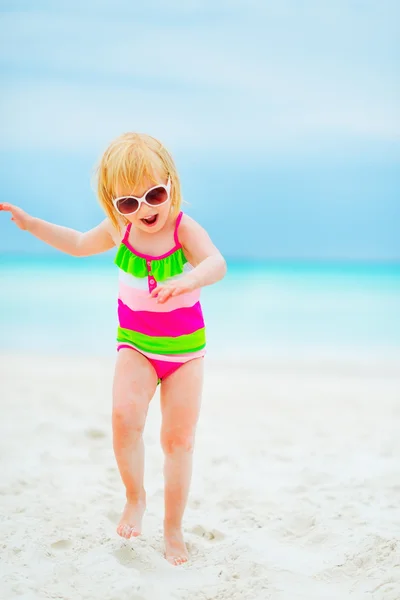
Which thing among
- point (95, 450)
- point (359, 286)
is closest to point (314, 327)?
point (359, 286)

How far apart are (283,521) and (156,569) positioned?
2.01 feet

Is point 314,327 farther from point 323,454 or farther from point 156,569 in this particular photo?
point 156,569

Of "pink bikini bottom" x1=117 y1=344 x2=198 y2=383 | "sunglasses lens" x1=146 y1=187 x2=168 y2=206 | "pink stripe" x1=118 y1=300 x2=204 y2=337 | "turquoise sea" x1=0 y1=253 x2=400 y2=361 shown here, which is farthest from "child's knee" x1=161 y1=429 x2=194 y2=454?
"turquoise sea" x1=0 y1=253 x2=400 y2=361

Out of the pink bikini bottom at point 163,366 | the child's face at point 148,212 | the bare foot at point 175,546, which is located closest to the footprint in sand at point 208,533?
the bare foot at point 175,546

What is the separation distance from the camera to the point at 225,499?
2764 mm

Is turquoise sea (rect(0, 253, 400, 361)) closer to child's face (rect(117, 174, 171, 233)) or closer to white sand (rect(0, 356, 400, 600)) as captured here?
white sand (rect(0, 356, 400, 600))

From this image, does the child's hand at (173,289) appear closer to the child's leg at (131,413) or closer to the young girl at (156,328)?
the young girl at (156,328)

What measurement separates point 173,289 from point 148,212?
280mm

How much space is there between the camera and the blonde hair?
1935 millimetres

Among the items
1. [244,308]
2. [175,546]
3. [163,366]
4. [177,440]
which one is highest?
[163,366]

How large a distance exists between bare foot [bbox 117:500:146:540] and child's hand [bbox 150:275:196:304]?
0.66 metres

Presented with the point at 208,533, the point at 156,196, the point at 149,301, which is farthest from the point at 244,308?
the point at 156,196

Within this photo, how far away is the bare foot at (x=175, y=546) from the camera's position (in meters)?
2.12

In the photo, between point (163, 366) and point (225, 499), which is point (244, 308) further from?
point (163, 366)
